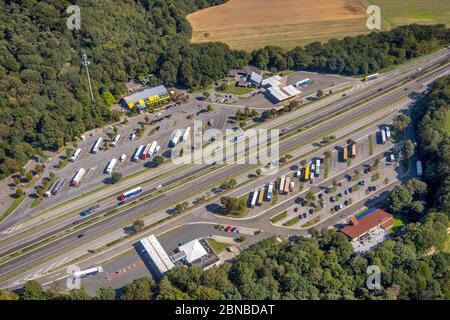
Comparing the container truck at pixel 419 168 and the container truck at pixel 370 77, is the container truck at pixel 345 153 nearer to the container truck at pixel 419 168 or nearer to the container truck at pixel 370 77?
the container truck at pixel 419 168

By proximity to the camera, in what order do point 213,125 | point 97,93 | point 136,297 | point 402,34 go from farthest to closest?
1. point 402,34
2. point 97,93
3. point 213,125
4. point 136,297

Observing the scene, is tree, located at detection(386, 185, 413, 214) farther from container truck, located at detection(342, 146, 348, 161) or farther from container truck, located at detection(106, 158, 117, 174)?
container truck, located at detection(106, 158, 117, 174)

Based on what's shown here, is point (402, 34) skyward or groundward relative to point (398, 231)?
skyward

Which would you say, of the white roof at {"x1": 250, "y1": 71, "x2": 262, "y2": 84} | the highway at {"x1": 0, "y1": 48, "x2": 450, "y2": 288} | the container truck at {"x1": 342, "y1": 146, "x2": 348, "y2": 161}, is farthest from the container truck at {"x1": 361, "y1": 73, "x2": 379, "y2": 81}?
the container truck at {"x1": 342, "y1": 146, "x2": 348, "y2": 161}

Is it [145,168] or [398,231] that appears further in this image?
[145,168]

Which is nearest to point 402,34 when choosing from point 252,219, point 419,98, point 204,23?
point 419,98

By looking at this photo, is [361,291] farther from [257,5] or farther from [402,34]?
[257,5]

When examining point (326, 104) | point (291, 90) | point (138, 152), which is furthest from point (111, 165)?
point (326, 104)
